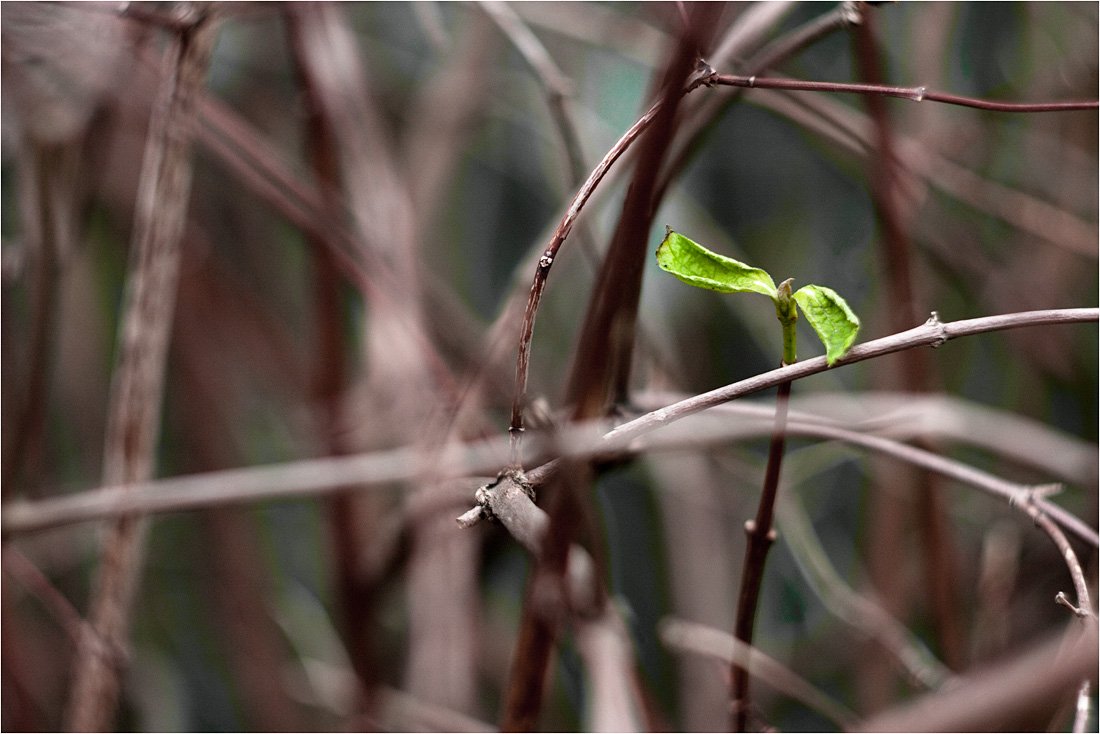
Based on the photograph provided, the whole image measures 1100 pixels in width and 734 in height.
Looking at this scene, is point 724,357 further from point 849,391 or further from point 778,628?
point 778,628

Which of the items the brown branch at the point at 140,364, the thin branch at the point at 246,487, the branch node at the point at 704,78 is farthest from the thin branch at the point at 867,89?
the brown branch at the point at 140,364

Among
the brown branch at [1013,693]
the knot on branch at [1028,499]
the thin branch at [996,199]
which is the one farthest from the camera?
the thin branch at [996,199]

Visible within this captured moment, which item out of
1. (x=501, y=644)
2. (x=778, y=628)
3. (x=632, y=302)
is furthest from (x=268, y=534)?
(x=632, y=302)

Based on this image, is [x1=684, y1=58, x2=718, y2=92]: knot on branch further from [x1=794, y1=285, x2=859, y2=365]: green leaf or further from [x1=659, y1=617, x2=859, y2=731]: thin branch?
[x1=659, y1=617, x2=859, y2=731]: thin branch

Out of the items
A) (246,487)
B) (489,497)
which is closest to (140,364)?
(246,487)

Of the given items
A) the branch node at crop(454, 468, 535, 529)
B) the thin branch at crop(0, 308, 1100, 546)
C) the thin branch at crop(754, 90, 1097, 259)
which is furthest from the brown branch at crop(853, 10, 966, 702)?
the branch node at crop(454, 468, 535, 529)

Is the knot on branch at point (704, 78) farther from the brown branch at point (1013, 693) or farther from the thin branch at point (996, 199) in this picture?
the thin branch at point (996, 199)

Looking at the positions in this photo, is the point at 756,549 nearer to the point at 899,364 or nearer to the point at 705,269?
the point at 705,269
